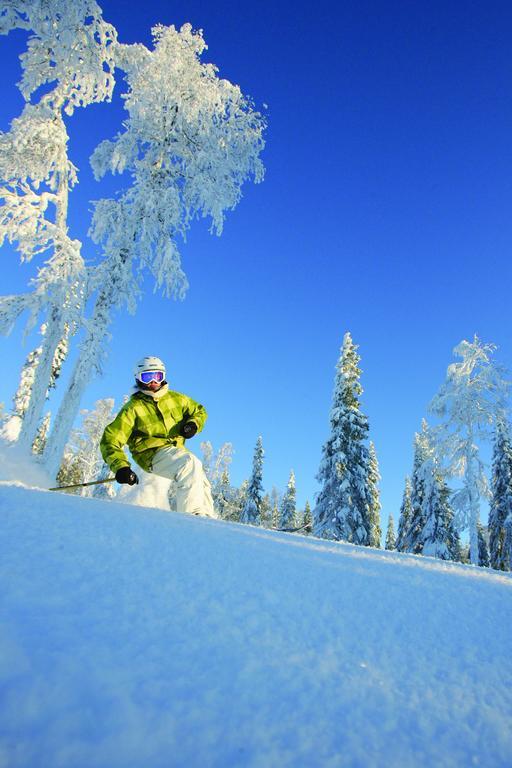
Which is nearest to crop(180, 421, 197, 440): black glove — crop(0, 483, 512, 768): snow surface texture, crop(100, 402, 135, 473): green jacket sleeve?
crop(100, 402, 135, 473): green jacket sleeve

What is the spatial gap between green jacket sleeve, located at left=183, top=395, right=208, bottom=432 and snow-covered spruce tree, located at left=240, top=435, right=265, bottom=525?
26.5 metres

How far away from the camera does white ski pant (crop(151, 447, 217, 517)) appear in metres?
3.81

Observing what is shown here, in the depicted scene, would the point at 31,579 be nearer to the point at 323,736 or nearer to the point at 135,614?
the point at 135,614

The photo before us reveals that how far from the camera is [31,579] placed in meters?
1.28

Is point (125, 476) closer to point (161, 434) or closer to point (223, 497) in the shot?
point (161, 434)

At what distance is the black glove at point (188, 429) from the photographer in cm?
430

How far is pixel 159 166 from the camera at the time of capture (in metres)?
10.1

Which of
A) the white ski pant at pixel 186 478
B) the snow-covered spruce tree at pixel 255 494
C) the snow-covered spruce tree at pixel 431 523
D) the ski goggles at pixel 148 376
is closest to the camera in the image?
Result: the white ski pant at pixel 186 478

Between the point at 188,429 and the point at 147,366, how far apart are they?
781mm

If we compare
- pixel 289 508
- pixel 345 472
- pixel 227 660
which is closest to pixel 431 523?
pixel 345 472

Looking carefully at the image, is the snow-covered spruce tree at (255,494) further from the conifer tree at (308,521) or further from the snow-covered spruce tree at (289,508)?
the snow-covered spruce tree at (289,508)

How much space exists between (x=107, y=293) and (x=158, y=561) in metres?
8.84

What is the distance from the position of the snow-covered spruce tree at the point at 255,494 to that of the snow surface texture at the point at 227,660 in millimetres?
29013

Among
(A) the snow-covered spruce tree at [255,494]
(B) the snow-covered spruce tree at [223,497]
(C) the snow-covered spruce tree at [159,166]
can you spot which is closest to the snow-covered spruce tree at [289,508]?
(B) the snow-covered spruce tree at [223,497]
